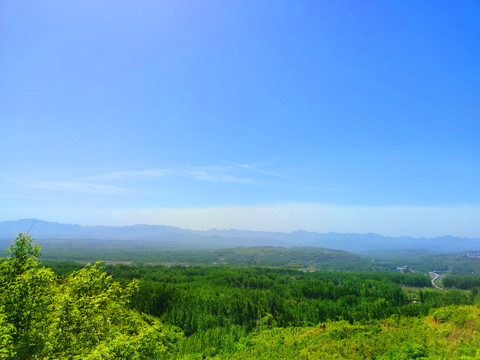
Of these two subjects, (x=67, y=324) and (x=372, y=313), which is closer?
(x=67, y=324)

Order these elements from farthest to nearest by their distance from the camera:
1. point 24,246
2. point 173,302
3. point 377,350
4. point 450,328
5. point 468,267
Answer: point 468,267 → point 173,302 → point 450,328 → point 377,350 → point 24,246

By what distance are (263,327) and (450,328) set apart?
32.8m

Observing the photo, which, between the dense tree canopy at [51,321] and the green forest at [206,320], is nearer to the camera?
the dense tree canopy at [51,321]

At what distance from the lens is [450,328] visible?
3391cm

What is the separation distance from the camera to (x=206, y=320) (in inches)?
1965

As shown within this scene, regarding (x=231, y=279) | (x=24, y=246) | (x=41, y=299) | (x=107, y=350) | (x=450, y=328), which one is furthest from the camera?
(x=231, y=279)

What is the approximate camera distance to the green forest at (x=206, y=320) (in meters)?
10.1

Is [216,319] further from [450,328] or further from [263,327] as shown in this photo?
[450,328]

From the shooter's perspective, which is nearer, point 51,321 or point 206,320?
point 51,321

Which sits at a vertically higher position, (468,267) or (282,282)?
(282,282)

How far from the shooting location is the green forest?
10094 millimetres

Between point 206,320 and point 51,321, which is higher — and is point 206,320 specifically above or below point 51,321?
below

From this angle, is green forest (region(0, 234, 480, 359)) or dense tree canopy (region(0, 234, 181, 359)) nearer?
dense tree canopy (region(0, 234, 181, 359))

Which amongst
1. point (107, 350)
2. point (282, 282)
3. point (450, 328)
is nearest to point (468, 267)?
point (282, 282)
